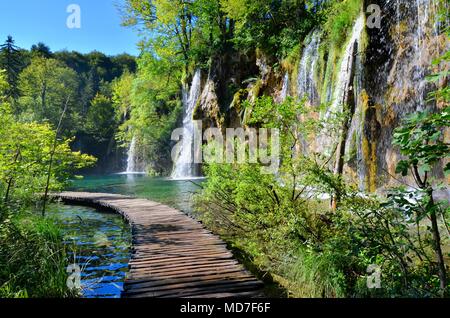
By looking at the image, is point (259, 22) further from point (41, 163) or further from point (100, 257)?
point (100, 257)

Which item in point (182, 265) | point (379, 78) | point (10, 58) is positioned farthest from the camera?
point (10, 58)

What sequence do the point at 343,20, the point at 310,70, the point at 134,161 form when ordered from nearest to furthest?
the point at 343,20 → the point at 310,70 → the point at 134,161

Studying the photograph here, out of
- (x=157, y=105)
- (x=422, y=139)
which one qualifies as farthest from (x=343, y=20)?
(x=157, y=105)

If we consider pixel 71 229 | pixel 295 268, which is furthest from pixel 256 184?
pixel 71 229

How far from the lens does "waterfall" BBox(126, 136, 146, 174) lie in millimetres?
38094

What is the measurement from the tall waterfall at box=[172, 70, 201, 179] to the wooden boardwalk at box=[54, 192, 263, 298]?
57.4ft

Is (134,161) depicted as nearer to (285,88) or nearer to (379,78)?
(285,88)

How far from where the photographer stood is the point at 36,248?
5863mm

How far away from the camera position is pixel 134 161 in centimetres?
3925

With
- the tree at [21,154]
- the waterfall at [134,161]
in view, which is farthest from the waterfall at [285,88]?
the waterfall at [134,161]

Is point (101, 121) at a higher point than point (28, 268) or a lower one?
higher

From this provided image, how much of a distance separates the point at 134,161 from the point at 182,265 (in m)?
34.5

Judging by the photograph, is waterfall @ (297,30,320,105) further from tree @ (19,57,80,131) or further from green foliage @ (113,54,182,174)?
tree @ (19,57,80,131)

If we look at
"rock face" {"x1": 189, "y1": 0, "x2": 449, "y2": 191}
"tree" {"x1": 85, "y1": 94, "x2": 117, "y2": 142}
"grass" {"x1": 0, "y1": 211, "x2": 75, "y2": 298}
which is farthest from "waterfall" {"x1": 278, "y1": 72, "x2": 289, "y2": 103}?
"tree" {"x1": 85, "y1": 94, "x2": 117, "y2": 142}
